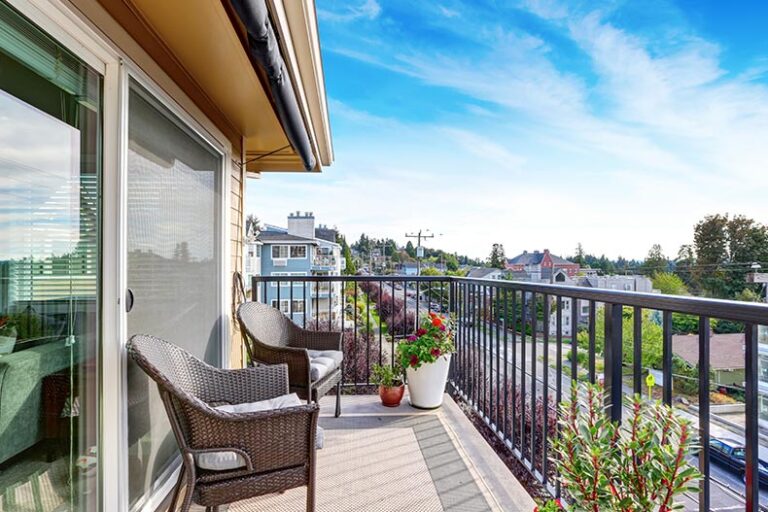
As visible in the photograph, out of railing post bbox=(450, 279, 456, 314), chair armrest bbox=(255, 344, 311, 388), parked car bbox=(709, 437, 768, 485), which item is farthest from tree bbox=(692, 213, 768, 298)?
chair armrest bbox=(255, 344, 311, 388)

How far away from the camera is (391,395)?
130 inches

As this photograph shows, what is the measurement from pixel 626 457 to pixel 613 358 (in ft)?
1.50

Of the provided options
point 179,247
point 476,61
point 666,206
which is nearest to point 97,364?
point 179,247

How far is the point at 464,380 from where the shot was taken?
351cm

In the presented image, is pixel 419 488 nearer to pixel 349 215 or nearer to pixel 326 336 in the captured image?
pixel 326 336

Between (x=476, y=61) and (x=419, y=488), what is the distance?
1020cm

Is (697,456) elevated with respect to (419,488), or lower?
elevated

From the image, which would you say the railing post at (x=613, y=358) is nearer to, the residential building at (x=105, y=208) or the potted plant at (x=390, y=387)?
the residential building at (x=105, y=208)

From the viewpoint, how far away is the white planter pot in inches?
125

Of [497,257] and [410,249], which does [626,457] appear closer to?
[497,257]

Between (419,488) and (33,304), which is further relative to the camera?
(419,488)

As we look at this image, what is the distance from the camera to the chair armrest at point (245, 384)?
2.04m

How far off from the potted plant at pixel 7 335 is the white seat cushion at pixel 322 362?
5.57ft

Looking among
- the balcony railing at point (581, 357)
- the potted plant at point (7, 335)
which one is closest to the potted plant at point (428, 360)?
the balcony railing at point (581, 357)
